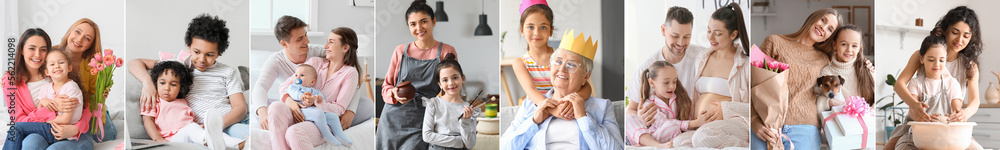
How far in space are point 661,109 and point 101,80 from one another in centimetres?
305

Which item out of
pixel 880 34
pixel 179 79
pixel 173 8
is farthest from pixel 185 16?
pixel 880 34

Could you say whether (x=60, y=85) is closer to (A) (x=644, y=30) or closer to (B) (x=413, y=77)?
(B) (x=413, y=77)

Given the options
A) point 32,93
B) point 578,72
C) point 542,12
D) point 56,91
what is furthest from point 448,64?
point 32,93

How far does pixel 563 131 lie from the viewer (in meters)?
4.06

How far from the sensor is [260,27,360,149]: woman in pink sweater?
13.6ft

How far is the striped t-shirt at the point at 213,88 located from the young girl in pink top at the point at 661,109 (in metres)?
2.11

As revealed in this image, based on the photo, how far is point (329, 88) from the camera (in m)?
4.17

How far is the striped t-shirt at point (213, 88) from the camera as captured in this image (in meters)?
4.28

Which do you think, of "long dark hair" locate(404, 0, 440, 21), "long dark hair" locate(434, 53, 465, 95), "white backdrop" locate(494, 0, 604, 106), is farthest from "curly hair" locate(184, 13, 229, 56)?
"white backdrop" locate(494, 0, 604, 106)

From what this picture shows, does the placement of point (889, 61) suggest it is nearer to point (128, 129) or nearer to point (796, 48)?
point (796, 48)

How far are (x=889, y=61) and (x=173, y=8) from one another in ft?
12.4

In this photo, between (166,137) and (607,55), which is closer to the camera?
(607,55)

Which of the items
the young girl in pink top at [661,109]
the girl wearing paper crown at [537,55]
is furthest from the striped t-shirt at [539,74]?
the young girl in pink top at [661,109]

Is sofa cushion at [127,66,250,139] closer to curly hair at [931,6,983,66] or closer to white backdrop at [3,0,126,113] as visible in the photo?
white backdrop at [3,0,126,113]
